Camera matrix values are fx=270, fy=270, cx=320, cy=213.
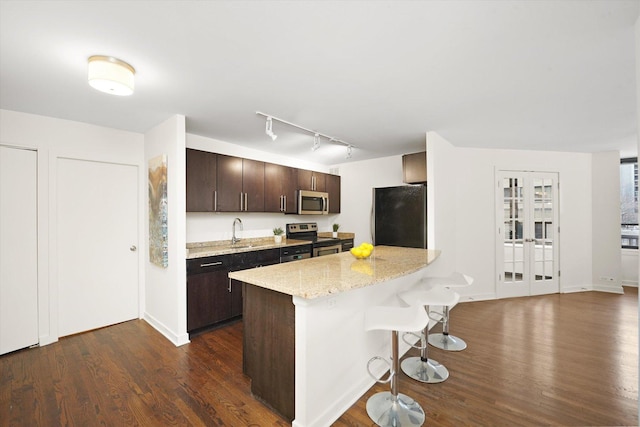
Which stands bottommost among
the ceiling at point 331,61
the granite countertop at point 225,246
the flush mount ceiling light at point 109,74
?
the granite countertop at point 225,246

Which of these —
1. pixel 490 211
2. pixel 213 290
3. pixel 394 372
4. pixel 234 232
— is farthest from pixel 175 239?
pixel 490 211

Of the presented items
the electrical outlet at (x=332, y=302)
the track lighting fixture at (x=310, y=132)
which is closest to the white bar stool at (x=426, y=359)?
the electrical outlet at (x=332, y=302)

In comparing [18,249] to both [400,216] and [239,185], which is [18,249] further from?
[400,216]

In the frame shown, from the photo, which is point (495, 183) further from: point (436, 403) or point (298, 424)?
point (298, 424)

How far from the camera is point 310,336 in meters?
1.62

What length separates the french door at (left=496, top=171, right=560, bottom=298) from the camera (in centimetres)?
445

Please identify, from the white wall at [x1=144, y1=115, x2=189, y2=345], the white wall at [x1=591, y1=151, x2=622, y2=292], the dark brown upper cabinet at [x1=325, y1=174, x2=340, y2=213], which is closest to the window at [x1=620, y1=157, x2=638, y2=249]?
the white wall at [x1=591, y1=151, x2=622, y2=292]

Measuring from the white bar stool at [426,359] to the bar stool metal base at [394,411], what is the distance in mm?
350

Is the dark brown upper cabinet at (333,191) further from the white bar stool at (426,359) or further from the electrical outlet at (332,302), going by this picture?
the electrical outlet at (332,302)

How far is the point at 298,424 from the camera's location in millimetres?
1634

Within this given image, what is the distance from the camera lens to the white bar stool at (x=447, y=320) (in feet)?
8.44

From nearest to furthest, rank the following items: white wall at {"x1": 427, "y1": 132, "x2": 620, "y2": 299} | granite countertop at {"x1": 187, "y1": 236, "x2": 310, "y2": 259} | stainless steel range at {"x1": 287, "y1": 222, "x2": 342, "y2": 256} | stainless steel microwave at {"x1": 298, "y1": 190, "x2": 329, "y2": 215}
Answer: granite countertop at {"x1": 187, "y1": 236, "x2": 310, "y2": 259} → white wall at {"x1": 427, "y1": 132, "x2": 620, "y2": 299} → stainless steel range at {"x1": 287, "y1": 222, "x2": 342, "y2": 256} → stainless steel microwave at {"x1": 298, "y1": 190, "x2": 329, "y2": 215}

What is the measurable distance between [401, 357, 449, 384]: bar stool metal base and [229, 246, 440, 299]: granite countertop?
88cm

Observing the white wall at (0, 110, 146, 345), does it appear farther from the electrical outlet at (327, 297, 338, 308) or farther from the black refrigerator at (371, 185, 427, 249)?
the black refrigerator at (371, 185, 427, 249)
